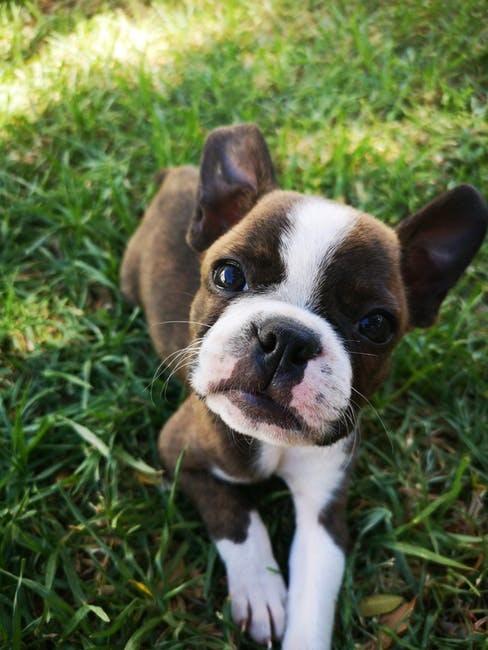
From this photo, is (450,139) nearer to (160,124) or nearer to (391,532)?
(160,124)

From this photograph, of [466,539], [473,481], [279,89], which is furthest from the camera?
[279,89]

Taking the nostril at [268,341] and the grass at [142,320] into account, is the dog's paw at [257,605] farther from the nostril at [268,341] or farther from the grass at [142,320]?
the nostril at [268,341]

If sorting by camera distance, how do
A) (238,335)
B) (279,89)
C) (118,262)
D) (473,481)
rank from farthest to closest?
1. (279,89)
2. (118,262)
3. (473,481)
4. (238,335)

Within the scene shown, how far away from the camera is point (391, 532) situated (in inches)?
146

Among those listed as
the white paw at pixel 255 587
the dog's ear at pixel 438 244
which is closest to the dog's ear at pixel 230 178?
the dog's ear at pixel 438 244

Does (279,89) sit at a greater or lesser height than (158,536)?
greater

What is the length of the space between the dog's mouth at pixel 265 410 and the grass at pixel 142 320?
116cm

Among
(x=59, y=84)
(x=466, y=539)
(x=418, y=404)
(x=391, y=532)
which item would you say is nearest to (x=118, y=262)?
(x=59, y=84)

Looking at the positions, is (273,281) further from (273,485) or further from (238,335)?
(273,485)

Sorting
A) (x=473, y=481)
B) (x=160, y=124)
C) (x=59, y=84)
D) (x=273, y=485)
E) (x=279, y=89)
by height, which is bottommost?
(x=473, y=481)

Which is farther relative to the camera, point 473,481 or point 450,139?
point 450,139

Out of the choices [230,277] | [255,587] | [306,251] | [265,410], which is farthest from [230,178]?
[255,587]

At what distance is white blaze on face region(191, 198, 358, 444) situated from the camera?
2.67 metres

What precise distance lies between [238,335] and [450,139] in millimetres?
3778
